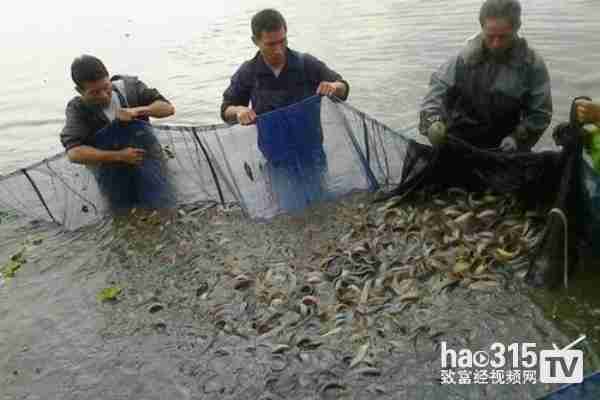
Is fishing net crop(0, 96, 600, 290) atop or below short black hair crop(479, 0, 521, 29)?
below

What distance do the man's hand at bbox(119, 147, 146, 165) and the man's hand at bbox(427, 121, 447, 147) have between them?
10.7 feet

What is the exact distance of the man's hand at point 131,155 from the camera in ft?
19.5

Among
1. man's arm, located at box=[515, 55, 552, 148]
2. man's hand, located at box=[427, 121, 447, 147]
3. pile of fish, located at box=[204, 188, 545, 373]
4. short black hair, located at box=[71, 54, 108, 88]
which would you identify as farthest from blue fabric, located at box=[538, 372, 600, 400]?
short black hair, located at box=[71, 54, 108, 88]

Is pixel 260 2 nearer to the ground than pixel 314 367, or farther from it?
farther from it

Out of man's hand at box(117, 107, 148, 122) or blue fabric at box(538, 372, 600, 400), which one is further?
man's hand at box(117, 107, 148, 122)

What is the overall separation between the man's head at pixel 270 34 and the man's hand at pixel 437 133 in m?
1.76

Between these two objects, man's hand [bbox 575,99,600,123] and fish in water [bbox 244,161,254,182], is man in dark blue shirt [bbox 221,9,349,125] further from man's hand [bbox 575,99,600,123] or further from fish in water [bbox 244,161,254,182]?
man's hand [bbox 575,99,600,123]

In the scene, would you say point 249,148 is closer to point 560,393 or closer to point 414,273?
point 414,273

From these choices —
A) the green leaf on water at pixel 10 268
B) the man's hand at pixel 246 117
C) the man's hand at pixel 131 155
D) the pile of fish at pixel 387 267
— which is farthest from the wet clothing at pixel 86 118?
the pile of fish at pixel 387 267

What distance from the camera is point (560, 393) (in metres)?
2.58

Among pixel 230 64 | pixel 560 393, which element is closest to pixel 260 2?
pixel 230 64

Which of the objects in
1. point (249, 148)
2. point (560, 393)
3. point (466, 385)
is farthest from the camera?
point (249, 148)

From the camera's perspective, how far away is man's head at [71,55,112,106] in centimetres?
547

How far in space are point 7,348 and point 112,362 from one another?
1.22 meters
